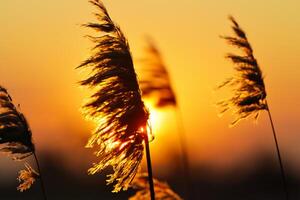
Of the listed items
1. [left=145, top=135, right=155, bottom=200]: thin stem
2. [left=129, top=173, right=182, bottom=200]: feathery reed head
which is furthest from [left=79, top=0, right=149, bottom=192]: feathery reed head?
[left=129, top=173, right=182, bottom=200]: feathery reed head

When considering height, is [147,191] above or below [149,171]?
below

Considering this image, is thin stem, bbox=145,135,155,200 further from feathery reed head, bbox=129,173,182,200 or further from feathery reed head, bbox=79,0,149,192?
feathery reed head, bbox=129,173,182,200

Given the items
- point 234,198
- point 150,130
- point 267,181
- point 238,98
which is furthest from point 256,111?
point 267,181

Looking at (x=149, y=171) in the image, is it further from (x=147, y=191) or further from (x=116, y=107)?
(x=147, y=191)

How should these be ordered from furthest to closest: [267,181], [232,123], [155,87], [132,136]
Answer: [267,181] → [155,87] → [232,123] → [132,136]

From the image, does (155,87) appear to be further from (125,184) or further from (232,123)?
(125,184)

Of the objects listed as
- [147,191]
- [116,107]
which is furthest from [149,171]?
[147,191]

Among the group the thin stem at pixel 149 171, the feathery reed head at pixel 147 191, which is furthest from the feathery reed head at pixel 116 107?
the feathery reed head at pixel 147 191

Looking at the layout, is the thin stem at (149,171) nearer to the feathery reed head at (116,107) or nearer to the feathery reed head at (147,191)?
the feathery reed head at (116,107)
